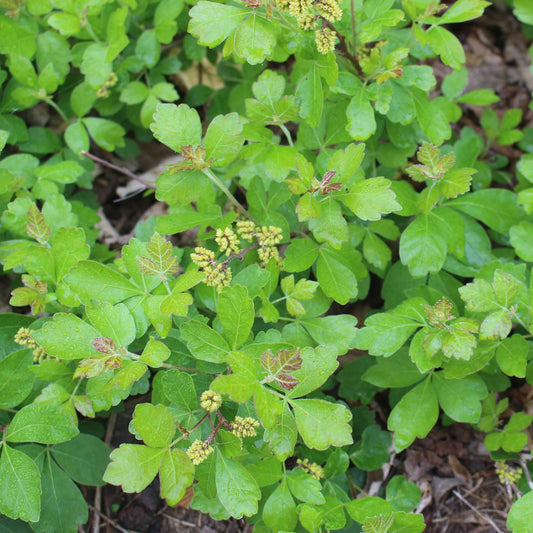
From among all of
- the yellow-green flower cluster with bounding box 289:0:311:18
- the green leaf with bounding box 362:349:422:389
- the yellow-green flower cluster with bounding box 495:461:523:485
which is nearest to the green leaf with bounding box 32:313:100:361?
the green leaf with bounding box 362:349:422:389

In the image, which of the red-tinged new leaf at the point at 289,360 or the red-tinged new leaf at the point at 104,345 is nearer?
the red-tinged new leaf at the point at 289,360

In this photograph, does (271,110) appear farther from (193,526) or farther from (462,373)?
(193,526)

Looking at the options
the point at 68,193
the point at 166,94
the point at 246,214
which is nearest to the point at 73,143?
the point at 68,193

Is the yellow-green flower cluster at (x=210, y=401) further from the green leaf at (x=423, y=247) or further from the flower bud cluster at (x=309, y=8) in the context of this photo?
the flower bud cluster at (x=309, y=8)

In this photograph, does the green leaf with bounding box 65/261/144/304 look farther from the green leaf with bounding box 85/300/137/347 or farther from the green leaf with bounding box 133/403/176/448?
the green leaf with bounding box 133/403/176/448

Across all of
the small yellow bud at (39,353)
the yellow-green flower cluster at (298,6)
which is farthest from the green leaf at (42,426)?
the yellow-green flower cluster at (298,6)

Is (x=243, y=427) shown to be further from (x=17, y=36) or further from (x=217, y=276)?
(x=17, y=36)
